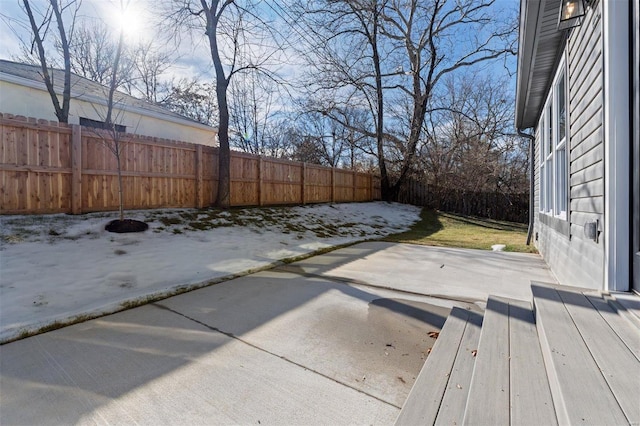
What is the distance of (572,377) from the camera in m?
1.26

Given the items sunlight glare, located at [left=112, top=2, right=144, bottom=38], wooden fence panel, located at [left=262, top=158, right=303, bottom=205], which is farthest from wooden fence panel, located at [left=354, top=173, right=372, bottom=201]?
sunlight glare, located at [left=112, top=2, right=144, bottom=38]

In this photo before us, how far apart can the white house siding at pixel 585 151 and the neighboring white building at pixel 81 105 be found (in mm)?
7674

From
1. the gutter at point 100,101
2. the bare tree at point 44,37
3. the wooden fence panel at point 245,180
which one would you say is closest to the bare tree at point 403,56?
the gutter at point 100,101

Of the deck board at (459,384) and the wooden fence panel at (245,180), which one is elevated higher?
the wooden fence panel at (245,180)

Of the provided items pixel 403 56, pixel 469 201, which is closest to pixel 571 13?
pixel 469 201

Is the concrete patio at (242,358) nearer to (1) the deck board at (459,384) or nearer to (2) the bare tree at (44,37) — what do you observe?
(1) the deck board at (459,384)

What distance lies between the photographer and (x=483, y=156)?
634 inches

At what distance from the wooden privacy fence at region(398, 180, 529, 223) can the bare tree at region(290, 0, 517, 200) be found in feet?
3.17

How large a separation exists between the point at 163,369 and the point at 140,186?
6.34 metres

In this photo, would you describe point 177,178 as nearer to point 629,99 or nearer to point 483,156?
point 629,99

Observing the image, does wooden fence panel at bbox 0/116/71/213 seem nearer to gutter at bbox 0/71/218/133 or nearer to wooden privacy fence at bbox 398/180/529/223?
gutter at bbox 0/71/218/133

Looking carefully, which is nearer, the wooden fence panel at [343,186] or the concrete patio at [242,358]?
the concrete patio at [242,358]

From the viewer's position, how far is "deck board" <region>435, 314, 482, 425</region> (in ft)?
4.45

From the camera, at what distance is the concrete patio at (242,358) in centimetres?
160
